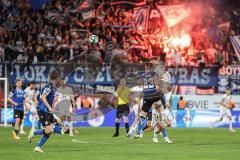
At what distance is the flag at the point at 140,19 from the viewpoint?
4162cm

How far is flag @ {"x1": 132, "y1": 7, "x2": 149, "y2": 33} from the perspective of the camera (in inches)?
1639

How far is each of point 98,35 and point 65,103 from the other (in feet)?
36.8

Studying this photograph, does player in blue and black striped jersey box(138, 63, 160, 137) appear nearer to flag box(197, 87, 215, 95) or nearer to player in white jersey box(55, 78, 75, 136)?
player in white jersey box(55, 78, 75, 136)

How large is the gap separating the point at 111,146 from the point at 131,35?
815 inches

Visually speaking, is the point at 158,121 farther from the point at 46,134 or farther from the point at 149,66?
the point at 46,134

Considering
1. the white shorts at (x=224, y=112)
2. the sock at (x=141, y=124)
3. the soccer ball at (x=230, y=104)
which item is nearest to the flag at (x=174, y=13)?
the soccer ball at (x=230, y=104)

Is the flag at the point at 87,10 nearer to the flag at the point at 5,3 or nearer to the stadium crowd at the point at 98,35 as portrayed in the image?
the stadium crowd at the point at 98,35

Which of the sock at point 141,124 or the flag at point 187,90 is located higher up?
the flag at point 187,90

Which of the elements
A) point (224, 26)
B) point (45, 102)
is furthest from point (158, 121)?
point (224, 26)

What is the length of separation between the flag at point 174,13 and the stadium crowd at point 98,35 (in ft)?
1.95

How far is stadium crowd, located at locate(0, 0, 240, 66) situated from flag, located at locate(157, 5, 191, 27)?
59cm

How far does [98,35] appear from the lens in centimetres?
3978

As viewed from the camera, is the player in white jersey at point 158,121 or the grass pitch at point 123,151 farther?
the player in white jersey at point 158,121

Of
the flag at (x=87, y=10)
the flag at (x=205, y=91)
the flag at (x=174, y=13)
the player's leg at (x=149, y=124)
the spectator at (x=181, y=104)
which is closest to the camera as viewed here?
the player's leg at (x=149, y=124)
